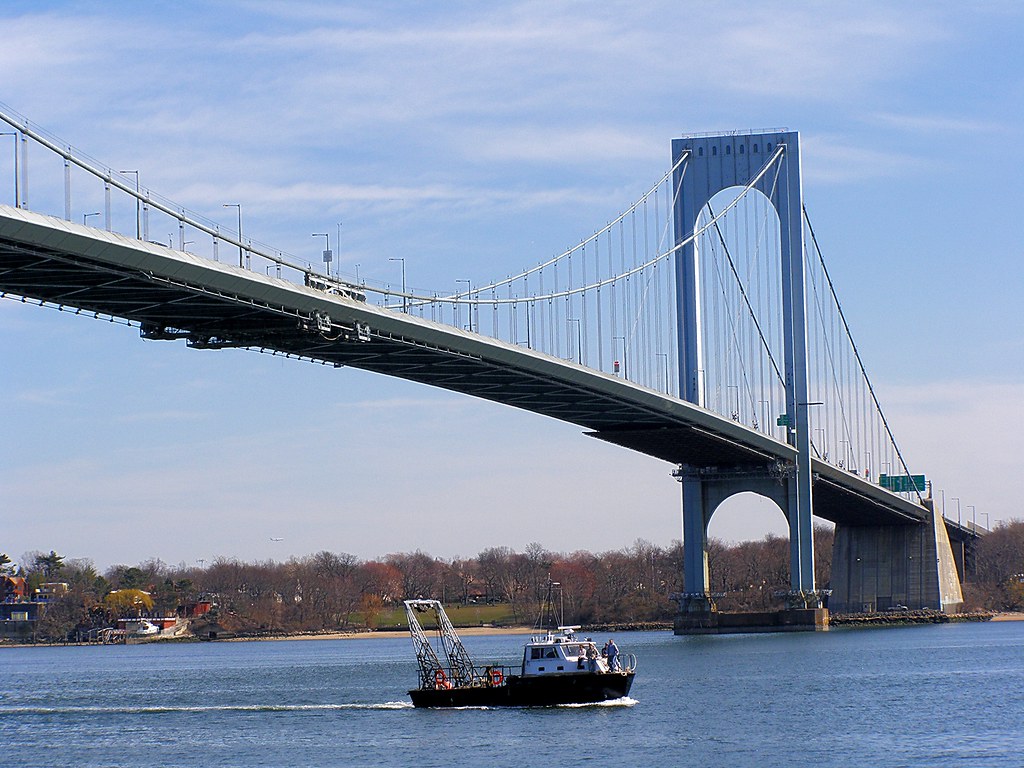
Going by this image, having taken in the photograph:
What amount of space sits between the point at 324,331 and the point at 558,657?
35.1 feet

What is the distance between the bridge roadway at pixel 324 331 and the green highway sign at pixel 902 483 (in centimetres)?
1897

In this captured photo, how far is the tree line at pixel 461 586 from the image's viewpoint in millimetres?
128750

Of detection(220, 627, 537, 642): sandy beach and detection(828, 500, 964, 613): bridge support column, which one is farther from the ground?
detection(828, 500, 964, 613): bridge support column

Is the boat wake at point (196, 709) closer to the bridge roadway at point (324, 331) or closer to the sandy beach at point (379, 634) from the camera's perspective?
the bridge roadway at point (324, 331)

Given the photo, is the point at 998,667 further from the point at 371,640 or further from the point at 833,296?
the point at 371,640

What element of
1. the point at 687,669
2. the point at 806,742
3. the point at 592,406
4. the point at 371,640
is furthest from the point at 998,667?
the point at 371,640

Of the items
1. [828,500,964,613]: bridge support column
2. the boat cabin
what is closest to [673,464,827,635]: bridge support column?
[828,500,964,613]: bridge support column

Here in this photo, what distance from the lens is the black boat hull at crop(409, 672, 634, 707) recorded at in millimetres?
42250

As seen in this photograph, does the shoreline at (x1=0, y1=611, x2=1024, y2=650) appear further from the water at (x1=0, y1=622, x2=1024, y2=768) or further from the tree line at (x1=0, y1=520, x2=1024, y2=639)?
the water at (x1=0, y1=622, x2=1024, y2=768)

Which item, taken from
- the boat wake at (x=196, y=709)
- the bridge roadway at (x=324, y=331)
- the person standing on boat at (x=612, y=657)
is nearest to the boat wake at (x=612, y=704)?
the person standing on boat at (x=612, y=657)

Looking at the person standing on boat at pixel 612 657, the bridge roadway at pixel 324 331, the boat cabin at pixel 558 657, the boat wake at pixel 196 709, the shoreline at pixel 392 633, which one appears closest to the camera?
the bridge roadway at pixel 324 331

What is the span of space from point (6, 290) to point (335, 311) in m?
9.62

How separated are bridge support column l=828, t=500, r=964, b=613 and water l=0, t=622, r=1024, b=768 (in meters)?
32.8

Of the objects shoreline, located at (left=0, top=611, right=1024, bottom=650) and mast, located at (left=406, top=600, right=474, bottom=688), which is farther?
shoreline, located at (left=0, top=611, right=1024, bottom=650)
